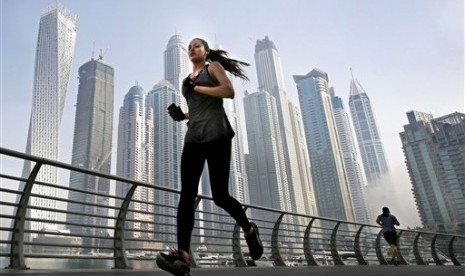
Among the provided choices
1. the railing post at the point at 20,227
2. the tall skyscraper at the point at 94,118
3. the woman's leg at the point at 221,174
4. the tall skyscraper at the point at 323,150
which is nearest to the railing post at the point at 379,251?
the woman's leg at the point at 221,174

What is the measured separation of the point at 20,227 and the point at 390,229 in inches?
298

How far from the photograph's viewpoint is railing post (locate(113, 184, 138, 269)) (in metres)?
3.67

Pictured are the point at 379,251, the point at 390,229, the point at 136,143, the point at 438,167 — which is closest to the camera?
the point at 390,229

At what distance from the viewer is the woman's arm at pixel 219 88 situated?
6.61 ft

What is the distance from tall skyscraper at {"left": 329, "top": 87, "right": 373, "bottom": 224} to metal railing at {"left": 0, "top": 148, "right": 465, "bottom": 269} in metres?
105

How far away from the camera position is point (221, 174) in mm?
2043

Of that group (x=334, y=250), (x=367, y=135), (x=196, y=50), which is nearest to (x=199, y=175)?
(x=196, y=50)

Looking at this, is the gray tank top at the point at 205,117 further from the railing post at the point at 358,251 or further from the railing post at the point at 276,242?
the railing post at the point at 358,251

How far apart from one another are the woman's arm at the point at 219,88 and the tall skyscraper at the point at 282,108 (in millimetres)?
97698

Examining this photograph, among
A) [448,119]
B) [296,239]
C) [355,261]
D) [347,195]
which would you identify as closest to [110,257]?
[296,239]

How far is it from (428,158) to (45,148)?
128854 millimetres

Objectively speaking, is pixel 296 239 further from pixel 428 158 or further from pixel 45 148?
pixel 45 148

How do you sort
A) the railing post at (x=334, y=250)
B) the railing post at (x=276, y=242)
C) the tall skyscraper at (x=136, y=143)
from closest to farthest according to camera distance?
the railing post at (x=276, y=242) → the railing post at (x=334, y=250) → the tall skyscraper at (x=136, y=143)

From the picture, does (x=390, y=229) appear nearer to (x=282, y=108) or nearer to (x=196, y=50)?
(x=196, y=50)
